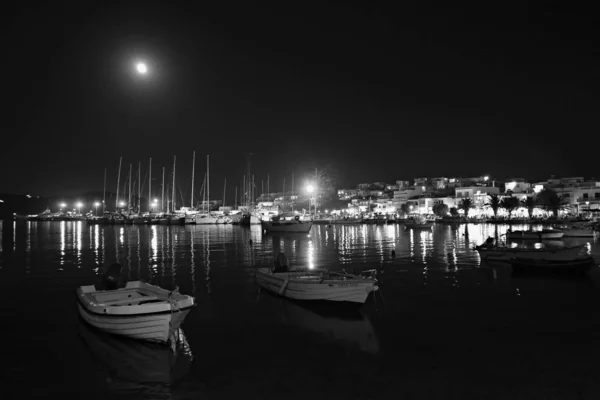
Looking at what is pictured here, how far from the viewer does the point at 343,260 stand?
2783 cm

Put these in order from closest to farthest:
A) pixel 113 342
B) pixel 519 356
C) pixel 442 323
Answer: pixel 519 356 < pixel 113 342 < pixel 442 323

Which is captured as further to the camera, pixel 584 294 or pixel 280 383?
pixel 584 294

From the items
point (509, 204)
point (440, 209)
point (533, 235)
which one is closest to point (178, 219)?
point (440, 209)

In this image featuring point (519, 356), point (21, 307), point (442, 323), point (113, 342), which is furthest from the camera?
point (21, 307)

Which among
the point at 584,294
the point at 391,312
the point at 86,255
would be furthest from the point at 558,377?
the point at 86,255

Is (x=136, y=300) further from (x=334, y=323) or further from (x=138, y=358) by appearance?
(x=334, y=323)

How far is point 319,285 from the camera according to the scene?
1460cm

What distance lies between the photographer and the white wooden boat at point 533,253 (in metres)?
22.9

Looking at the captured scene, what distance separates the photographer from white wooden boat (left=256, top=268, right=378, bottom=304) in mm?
14262

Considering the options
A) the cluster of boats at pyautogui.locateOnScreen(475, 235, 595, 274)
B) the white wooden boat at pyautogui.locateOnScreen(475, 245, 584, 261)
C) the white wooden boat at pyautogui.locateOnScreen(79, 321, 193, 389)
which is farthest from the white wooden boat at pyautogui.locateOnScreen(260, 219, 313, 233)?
the white wooden boat at pyautogui.locateOnScreen(79, 321, 193, 389)

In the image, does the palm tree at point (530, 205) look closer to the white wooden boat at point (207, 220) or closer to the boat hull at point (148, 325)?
the white wooden boat at point (207, 220)

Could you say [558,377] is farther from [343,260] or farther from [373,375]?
[343,260]

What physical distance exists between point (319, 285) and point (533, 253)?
1531cm

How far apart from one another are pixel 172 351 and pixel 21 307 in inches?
315
